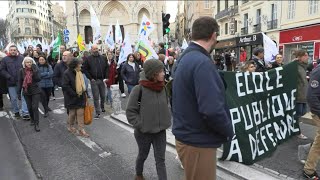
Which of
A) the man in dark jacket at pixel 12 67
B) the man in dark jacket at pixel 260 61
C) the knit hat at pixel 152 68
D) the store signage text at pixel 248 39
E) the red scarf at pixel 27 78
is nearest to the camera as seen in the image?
the knit hat at pixel 152 68

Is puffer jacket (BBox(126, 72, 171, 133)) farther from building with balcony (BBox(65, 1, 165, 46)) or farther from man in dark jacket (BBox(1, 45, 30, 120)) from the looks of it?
building with balcony (BBox(65, 1, 165, 46))

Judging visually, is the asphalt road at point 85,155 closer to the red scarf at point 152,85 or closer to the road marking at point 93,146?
the road marking at point 93,146

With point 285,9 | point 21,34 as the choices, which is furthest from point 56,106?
point 21,34

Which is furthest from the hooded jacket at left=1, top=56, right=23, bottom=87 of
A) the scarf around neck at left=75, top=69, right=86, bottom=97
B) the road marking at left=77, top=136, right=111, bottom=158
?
the road marking at left=77, top=136, right=111, bottom=158

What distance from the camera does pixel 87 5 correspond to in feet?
167

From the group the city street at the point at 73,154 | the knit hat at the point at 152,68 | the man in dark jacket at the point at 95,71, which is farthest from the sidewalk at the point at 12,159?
the knit hat at the point at 152,68

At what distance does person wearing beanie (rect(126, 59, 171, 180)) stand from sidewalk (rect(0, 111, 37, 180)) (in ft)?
6.40

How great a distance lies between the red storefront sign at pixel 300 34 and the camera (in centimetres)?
2089

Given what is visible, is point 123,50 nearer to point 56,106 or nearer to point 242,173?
point 56,106

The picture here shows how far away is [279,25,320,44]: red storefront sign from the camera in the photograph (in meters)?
20.9

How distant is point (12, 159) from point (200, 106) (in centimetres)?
422

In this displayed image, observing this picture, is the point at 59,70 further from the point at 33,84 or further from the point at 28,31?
the point at 28,31

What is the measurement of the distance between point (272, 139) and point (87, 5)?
50.0m

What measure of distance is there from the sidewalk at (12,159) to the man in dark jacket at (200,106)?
9.57 feet
